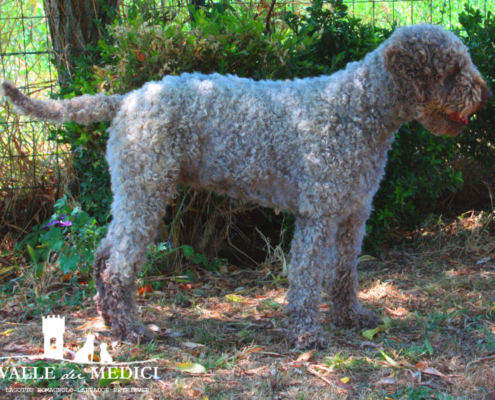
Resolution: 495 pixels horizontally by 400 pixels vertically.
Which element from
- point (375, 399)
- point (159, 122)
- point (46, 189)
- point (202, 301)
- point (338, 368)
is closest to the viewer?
point (375, 399)

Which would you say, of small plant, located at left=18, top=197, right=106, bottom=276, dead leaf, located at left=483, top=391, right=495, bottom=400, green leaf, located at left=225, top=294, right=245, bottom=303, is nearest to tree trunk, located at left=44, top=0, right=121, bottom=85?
small plant, located at left=18, top=197, right=106, bottom=276

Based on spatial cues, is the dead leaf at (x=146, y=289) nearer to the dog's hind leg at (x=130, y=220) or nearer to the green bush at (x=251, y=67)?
the green bush at (x=251, y=67)

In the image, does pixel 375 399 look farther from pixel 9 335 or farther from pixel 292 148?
pixel 9 335

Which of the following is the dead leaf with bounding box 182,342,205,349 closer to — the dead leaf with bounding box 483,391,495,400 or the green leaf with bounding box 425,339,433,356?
the green leaf with bounding box 425,339,433,356

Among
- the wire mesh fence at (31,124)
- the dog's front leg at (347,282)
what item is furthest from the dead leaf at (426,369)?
the wire mesh fence at (31,124)

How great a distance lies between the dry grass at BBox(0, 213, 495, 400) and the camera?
2520 mm

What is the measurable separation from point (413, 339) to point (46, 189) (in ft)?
10.6

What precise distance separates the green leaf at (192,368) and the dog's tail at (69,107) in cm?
136

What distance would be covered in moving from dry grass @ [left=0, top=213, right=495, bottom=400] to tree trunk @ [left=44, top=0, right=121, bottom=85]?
184 centimetres

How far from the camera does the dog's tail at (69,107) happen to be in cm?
281

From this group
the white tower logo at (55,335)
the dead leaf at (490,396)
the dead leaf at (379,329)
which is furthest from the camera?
the dead leaf at (379,329)

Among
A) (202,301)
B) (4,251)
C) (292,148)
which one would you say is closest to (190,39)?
(292,148)

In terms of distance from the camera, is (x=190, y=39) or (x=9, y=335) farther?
(x=190, y=39)

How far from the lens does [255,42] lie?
3682mm
